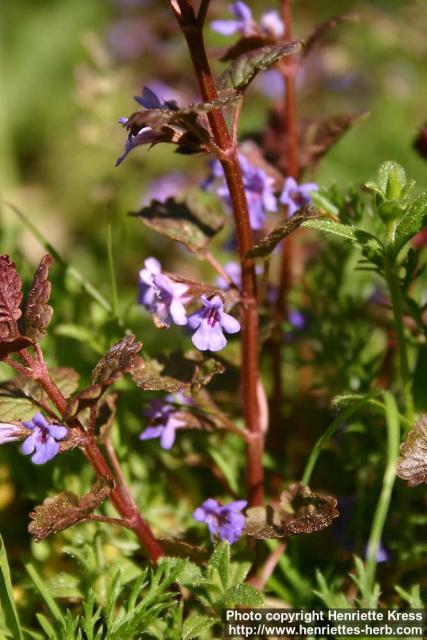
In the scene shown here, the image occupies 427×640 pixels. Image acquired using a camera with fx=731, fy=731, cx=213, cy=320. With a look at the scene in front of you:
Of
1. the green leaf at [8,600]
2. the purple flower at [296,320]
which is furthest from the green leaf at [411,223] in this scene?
the green leaf at [8,600]

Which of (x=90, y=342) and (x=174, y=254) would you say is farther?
(x=174, y=254)

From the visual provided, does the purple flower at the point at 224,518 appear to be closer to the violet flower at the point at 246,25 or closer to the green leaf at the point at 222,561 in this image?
the green leaf at the point at 222,561

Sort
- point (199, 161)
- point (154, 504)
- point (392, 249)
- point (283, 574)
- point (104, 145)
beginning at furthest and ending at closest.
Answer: point (199, 161), point (104, 145), point (154, 504), point (283, 574), point (392, 249)

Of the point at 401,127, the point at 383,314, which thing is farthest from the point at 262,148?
the point at 401,127

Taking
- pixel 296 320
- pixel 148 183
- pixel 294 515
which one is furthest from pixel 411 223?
pixel 148 183

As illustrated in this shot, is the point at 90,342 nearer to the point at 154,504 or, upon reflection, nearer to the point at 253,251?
the point at 154,504

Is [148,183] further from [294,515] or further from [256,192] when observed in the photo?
[294,515]

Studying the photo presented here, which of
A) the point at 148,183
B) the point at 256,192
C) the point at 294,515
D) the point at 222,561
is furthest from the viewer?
the point at 148,183

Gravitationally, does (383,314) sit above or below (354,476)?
above
